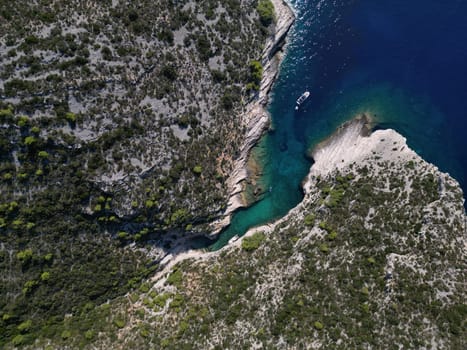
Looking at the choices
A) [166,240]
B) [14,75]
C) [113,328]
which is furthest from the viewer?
[166,240]

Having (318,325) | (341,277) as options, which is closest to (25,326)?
(318,325)

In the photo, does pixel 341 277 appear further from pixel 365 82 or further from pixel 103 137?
pixel 103 137

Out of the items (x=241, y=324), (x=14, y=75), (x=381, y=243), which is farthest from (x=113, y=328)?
(x=381, y=243)

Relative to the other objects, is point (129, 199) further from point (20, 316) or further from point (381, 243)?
point (381, 243)

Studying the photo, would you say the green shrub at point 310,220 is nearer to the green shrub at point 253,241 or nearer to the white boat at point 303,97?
the green shrub at point 253,241

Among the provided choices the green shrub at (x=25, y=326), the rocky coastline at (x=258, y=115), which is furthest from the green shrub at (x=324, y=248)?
the green shrub at (x=25, y=326)
